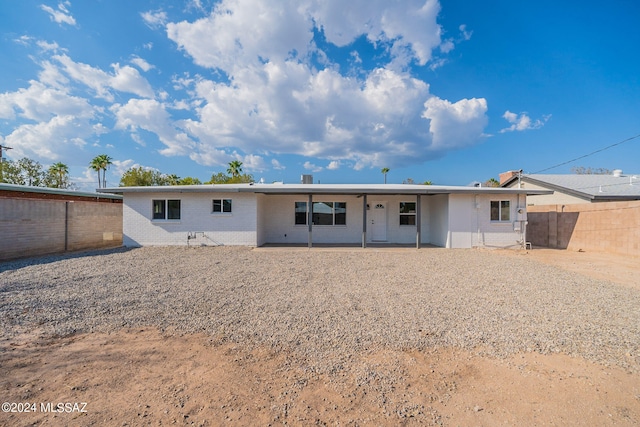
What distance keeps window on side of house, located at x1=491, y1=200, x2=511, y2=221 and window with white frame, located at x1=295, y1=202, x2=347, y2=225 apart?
658cm

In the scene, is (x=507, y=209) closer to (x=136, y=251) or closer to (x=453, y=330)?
(x=453, y=330)

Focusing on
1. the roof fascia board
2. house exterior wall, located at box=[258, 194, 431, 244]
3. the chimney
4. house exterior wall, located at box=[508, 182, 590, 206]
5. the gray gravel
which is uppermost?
the chimney

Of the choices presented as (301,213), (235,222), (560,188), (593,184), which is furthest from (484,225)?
(235,222)

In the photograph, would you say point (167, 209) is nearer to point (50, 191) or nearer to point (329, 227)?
point (50, 191)

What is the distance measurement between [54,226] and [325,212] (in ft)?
36.7

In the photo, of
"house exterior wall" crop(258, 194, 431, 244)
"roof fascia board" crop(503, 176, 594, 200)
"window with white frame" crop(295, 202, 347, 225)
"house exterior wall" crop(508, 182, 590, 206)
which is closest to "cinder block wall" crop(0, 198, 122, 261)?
"house exterior wall" crop(258, 194, 431, 244)

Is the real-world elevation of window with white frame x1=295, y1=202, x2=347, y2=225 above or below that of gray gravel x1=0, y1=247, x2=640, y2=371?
above

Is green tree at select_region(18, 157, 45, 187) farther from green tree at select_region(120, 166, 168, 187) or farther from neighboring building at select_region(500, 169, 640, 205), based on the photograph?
neighboring building at select_region(500, 169, 640, 205)

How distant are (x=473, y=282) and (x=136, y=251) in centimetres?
1170

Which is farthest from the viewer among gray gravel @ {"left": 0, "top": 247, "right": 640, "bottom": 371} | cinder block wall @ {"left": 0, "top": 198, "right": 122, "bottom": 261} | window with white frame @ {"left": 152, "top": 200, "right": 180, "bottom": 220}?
window with white frame @ {"left": 152, "top": 200, "right": 180, "bottom": 220}

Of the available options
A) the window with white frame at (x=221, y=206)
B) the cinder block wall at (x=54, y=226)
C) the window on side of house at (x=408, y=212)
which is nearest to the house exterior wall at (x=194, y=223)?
the window with white frame at (x=221, y=206)

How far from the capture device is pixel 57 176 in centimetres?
3200

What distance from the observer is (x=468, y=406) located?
2424mm

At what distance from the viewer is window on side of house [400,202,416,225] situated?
45.0 ft
